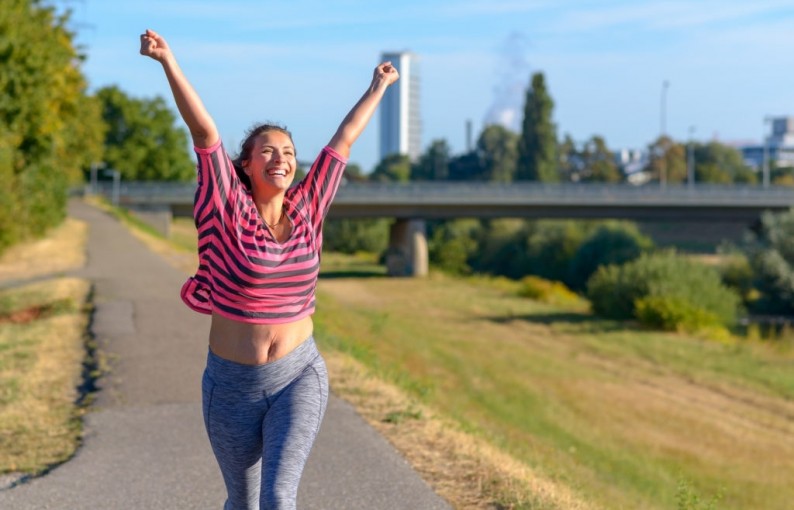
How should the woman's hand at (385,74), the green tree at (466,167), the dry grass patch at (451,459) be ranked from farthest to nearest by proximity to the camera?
the green tree at (466,167) → the dry grass patch at (451,459) → the woman's hand at (385,74)

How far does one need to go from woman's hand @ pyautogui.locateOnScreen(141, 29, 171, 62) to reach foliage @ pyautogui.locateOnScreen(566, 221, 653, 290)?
6244cm

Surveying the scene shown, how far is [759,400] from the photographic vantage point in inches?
1024

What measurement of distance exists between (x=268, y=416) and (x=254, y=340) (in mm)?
303

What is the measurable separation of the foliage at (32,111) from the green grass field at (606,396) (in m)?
11.8

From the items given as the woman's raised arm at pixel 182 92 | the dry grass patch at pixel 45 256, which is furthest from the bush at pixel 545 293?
the woman's raised arm at pixel 182 92

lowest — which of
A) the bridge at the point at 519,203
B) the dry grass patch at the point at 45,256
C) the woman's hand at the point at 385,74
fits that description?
the dry grass patch at the point at 45,256

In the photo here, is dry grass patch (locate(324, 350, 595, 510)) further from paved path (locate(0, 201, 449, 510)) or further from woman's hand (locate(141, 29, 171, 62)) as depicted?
woman's hand (locate(141, 29, 171, 62))

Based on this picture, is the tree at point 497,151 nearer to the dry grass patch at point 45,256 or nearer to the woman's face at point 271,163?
the dry grass patch at point 45,256

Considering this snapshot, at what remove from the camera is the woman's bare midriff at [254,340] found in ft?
14.2

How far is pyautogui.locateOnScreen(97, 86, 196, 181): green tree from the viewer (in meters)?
109

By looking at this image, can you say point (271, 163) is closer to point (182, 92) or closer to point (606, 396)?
point (182, 92)

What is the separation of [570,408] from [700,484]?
7.44 meters

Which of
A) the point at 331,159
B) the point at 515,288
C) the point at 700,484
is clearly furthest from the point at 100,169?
the point at 331,159

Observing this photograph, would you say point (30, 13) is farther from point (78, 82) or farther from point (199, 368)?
point (199, 368)
